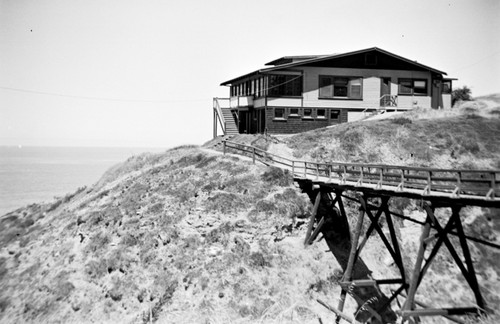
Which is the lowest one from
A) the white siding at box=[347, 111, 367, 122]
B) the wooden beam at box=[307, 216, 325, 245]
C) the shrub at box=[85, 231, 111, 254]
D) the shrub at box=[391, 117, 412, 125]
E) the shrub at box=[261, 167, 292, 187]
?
the shrub at box=[85, 231, 111, 254]

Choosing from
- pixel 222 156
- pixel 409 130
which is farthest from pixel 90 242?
pixel 409 130

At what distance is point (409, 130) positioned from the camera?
37281 mm

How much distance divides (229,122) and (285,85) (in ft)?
29.8

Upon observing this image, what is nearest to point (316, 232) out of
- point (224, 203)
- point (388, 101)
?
point (224, 203)

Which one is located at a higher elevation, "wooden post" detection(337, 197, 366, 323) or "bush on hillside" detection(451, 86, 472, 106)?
"bush on hillside" detection(451, 86, 472, 106)

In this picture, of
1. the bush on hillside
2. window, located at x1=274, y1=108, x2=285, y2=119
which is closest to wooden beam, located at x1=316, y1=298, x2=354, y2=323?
window, located at x1=274, y1=108, x2=285, y2=119

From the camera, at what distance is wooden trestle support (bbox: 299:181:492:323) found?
55.8 ft

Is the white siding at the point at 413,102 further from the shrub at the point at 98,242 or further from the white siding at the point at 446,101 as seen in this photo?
the shrub at the point at 98,242

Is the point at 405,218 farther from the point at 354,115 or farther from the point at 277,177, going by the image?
the point at 354,115

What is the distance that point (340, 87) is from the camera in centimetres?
4288

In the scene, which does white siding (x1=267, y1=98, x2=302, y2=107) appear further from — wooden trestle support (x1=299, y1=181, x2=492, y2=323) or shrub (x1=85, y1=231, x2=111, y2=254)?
shrub (x1=85, y1=231, x2=111, y2=254)

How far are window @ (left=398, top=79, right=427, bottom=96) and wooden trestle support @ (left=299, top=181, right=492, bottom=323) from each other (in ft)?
63.0

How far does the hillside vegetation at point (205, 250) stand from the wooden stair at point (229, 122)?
39.8 ft

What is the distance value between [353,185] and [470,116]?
2626 cm
